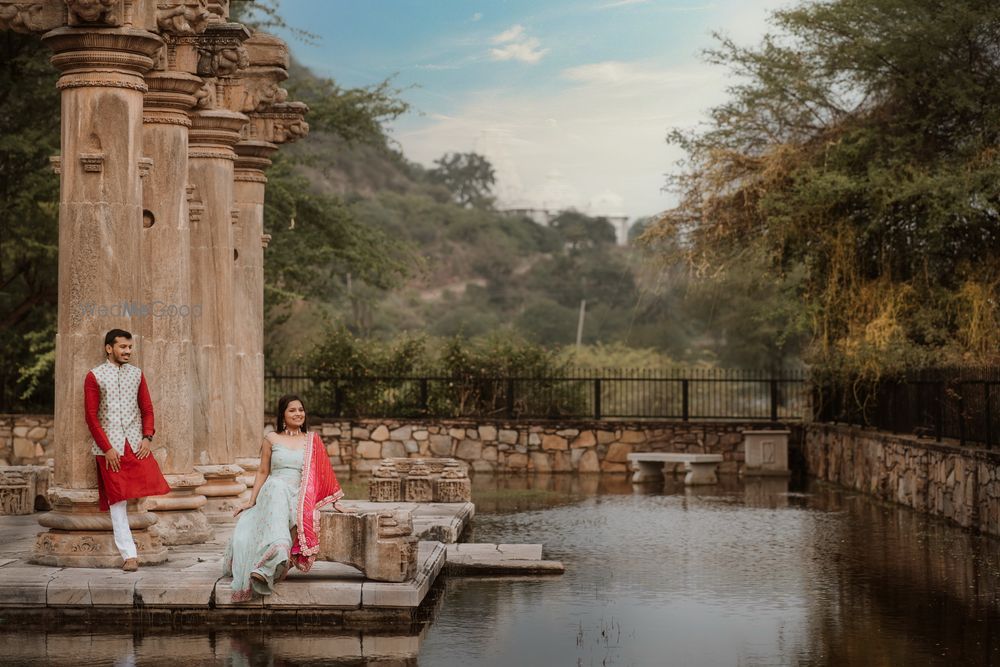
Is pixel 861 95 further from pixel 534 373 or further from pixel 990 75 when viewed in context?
pixel 534 373

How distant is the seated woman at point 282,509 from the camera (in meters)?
10.1

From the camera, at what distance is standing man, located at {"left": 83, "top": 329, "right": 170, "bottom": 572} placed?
1084cm

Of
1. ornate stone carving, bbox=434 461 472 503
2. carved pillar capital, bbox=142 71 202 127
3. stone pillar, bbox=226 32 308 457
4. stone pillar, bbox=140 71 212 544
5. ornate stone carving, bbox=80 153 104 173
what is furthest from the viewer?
ornate stone carving, bbox=434 461 472 503

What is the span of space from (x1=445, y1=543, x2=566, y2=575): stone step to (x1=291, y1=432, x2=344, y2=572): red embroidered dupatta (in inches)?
103

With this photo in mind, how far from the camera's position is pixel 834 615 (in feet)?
35.3

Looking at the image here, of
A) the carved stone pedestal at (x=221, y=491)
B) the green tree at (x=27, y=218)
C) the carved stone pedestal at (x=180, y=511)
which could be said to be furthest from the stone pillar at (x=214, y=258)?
the green tree at (x=27, y=218)

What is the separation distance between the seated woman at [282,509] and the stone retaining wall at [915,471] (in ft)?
26.6

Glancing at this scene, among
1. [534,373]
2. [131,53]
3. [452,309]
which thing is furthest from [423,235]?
[131,53]

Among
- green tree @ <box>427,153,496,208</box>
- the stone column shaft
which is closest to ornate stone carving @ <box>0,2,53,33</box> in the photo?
the stone column shaft

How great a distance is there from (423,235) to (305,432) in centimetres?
7989

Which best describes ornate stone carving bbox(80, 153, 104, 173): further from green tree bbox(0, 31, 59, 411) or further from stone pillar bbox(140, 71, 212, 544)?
green tree bbox(0, 31, 59, 411)

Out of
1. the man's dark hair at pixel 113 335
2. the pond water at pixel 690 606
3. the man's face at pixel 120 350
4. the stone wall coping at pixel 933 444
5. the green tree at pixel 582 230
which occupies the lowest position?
the pond water at pixel 690 606

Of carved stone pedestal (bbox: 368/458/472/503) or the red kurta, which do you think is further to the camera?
carved stone pedestal (bbox: 368/458/472/503)

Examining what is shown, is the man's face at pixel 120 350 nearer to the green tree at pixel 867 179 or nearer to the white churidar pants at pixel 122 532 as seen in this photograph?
the white churidar pants at pixel 122 532
